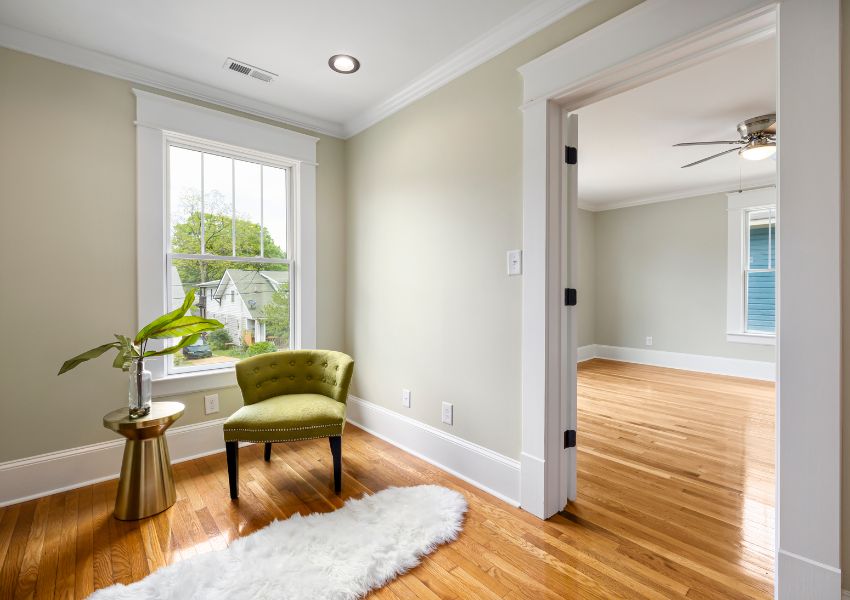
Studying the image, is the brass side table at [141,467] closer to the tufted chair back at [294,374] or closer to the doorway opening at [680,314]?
the tufted chair back at [294,374]

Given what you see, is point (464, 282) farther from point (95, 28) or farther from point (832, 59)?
point (95, 28)

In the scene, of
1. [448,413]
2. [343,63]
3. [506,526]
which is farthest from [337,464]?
[343,63]

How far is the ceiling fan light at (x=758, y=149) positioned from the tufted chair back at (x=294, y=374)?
3.64 metres

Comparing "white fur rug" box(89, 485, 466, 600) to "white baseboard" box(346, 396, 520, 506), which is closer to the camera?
"white fur rug" box(89, 485, 466, 600)

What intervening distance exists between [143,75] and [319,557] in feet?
9.66

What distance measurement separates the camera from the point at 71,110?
2.31m

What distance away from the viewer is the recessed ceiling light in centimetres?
239

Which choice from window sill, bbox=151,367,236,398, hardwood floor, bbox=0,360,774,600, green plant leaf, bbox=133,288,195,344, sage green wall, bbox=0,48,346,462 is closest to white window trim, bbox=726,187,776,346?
hardwood floor, bbox=0,360,774,600

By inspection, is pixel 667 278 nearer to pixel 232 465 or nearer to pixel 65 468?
pixel 232 465

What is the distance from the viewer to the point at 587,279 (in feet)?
22.3

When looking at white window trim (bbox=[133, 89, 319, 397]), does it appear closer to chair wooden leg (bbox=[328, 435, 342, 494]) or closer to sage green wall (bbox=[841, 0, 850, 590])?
chair wooden leg (bbox=[328, 435, 342, 494])

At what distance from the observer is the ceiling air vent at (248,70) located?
8.10 feet

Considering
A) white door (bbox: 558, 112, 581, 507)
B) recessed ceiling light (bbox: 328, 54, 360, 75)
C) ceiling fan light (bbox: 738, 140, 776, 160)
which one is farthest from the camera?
ceiling fan light (bbox: 738, 140, 776, 160)

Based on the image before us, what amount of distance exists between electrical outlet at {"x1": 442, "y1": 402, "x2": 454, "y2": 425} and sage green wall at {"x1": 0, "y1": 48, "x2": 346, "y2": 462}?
202 cm
